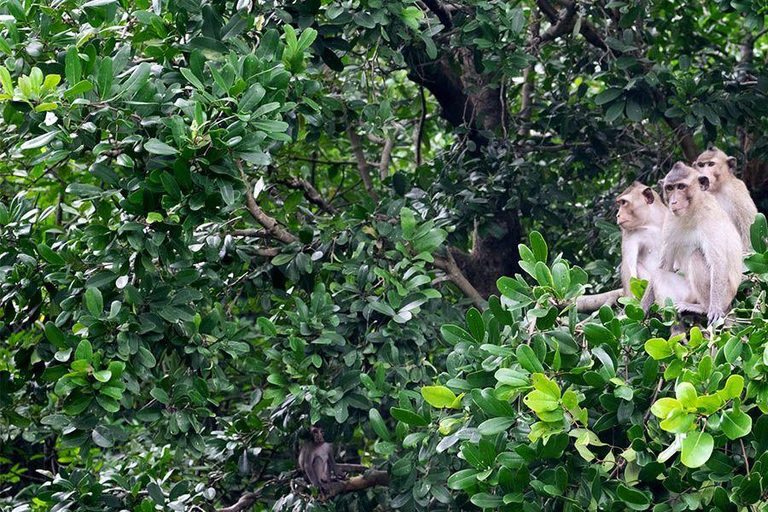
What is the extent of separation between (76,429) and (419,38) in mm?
2682

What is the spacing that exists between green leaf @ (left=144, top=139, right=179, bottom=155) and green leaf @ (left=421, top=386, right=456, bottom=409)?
1282 millimetres

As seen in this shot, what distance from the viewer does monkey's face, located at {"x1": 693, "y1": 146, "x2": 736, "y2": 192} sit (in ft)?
17.9

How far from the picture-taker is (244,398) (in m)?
7.00

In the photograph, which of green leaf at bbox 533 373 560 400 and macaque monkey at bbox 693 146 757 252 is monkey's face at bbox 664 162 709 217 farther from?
green leaf at bbox 533 373 560 400

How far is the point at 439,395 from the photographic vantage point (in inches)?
143

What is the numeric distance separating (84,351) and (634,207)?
3012mm

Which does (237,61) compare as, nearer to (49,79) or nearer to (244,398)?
(49,79)

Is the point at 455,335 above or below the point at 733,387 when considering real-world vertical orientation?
below

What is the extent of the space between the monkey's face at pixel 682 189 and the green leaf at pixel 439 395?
6.26 ft

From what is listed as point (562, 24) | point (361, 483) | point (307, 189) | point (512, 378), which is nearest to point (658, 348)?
point (512, 378)

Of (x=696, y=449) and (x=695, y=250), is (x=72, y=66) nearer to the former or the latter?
(x=696, y=449)

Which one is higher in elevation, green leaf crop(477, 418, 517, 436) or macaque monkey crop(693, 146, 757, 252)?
green leaf crop(477, 418, 517, 436)

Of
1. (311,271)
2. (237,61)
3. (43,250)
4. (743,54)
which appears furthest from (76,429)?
(743,54)

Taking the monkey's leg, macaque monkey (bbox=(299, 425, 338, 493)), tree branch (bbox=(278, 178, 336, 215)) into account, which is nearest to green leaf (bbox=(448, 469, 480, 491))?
the monkey's leg
